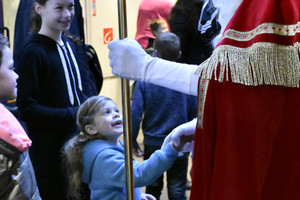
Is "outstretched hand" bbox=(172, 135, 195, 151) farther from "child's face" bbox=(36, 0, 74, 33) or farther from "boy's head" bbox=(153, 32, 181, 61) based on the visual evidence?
"boy's head" bbox=(153, 32, 181, 61)

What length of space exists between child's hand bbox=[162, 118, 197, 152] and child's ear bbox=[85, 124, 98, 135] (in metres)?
0.37

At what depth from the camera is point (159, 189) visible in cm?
281

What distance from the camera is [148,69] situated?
134 centimetres

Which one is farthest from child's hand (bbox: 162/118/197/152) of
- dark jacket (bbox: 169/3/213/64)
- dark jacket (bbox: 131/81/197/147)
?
dark jacket (bbox: 169/3/213/64)

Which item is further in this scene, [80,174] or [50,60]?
[50,60]

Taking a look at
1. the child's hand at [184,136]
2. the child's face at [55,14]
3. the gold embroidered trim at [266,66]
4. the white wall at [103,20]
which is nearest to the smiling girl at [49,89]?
the child's face at [55,14]

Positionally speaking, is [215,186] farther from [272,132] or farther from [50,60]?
[50,60]

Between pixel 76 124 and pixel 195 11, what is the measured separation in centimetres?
113

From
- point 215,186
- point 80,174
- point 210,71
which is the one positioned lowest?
point 80,174

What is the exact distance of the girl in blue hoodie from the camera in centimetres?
177

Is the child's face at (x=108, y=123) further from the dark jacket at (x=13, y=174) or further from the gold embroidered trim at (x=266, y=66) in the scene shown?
the gold embroidered trim at (x=266, y=66)

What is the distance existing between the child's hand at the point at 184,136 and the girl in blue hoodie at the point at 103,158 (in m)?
0.02

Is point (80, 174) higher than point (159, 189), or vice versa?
point (80, 174)

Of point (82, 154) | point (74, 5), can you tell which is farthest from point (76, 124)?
point (74, 5)
